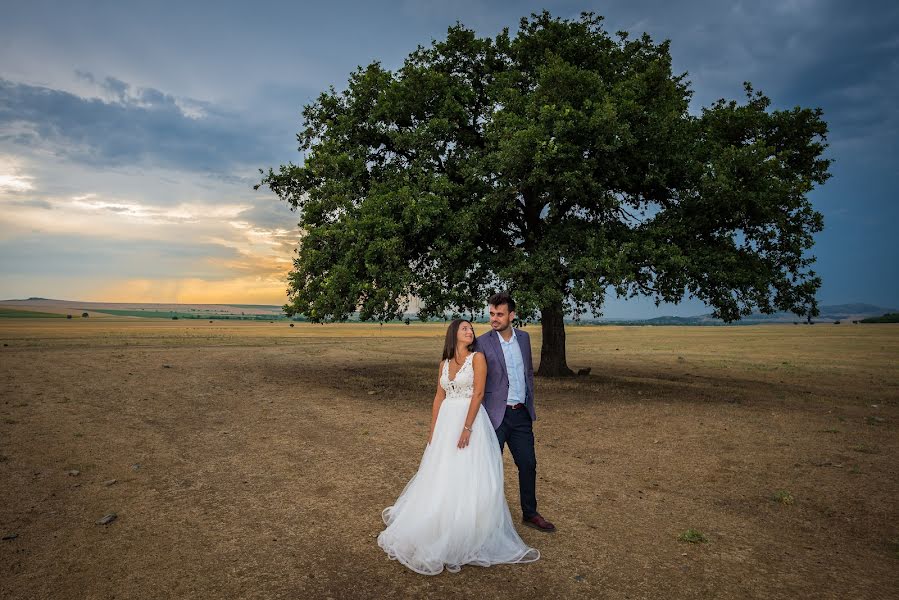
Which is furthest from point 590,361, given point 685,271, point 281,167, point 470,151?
point 281,167

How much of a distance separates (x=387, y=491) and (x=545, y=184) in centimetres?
1269

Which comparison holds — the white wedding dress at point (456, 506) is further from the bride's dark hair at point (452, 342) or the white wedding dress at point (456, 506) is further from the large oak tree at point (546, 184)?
the large oak tree at point (546, 184)

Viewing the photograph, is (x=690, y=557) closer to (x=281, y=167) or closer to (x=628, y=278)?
(x=628, y=278)

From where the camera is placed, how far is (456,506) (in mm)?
5652

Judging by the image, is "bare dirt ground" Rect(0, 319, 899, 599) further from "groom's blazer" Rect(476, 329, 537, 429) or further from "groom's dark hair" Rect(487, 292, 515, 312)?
"groom's dark hair" Rect(487, 292, 515, 312)

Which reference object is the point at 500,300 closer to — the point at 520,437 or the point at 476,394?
the point at 476,394

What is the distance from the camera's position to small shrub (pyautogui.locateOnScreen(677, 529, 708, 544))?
6.39 meters

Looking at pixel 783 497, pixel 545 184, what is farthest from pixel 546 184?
pixel 783 497

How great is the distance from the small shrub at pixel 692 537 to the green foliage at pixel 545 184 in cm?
1028

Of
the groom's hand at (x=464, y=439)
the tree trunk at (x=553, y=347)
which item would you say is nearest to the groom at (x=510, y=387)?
the groom's hand at (x=464, y=439)

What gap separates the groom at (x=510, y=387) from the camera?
6.27 metres

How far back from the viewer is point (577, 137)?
17.1 m

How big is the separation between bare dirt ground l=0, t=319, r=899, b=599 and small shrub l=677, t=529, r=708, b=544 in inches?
3.0

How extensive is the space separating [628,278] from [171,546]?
14278 millimetres
